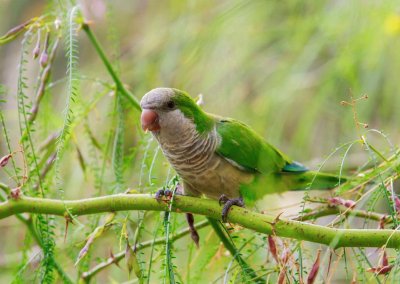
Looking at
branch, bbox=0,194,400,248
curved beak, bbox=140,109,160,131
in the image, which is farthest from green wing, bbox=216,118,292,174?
branch, bbox=0,194,400,248

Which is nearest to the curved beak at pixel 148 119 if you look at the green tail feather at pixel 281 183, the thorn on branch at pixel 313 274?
the green tail feather at pixel 281 183

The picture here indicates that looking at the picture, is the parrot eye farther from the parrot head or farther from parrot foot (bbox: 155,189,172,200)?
parrot foot (bbox: 155,189,172,200)

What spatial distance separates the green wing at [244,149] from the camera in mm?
1874

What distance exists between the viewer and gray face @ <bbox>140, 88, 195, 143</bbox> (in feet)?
5.38

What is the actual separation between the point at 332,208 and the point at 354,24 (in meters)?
0.94

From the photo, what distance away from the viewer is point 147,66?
8.27 feet

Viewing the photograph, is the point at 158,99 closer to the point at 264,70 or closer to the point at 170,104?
the point at 170,104

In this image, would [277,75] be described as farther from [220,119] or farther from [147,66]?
[220,119]

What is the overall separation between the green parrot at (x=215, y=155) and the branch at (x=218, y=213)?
0.65 ft

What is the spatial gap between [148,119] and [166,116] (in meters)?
0.09

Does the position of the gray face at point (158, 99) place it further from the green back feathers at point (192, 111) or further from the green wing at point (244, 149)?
the green wing at point (244, 149)

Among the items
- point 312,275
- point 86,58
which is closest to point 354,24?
point 312,275

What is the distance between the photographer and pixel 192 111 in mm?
1763

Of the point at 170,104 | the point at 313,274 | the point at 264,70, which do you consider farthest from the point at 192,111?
the point at 264,70
